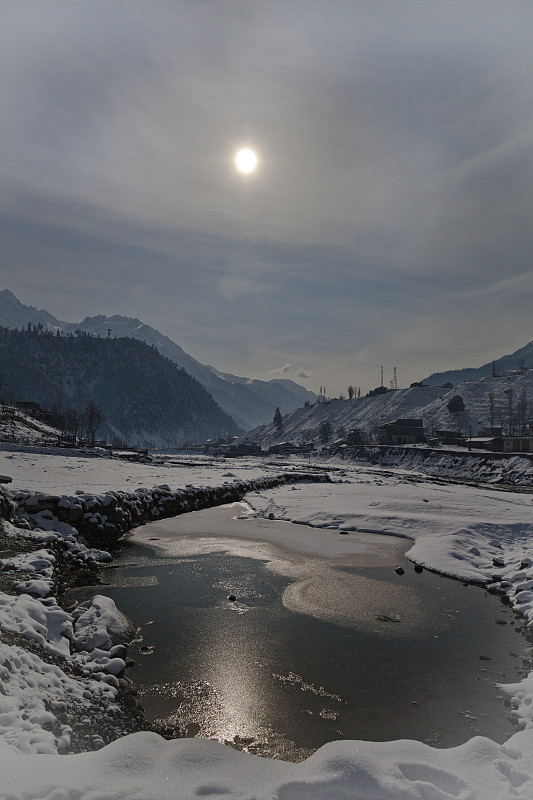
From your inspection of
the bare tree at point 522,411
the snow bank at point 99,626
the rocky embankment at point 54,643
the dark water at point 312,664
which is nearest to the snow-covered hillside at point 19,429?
the rocky embankment at point 54,643

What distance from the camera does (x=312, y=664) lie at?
38.3 feet

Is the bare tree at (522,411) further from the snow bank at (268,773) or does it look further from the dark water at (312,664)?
the snow bank at (268,773)

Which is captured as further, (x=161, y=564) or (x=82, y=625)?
(x=161, y=564)

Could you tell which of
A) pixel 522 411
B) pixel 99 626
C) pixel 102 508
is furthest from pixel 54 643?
→ pixel 522 411

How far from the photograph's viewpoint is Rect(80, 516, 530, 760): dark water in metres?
9.17

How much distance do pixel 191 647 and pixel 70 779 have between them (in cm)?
696

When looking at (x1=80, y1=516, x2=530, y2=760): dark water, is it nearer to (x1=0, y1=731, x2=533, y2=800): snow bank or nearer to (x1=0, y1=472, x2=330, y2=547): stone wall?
(x1=0, y1=731, x2=533, y2=800): snow bank

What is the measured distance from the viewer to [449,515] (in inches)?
1243

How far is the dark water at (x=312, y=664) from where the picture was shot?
917 centimetres

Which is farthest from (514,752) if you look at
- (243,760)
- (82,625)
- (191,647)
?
(82,625)

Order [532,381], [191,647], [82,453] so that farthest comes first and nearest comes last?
1. [532,381]
2. [82,453]
3. [191,647]

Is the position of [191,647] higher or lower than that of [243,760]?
lower

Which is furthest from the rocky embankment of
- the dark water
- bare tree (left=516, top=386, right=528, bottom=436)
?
bare tree (left=516, top=386, right=528, bottom=436)

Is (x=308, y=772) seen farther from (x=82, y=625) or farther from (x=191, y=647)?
(x=82, y=625)
